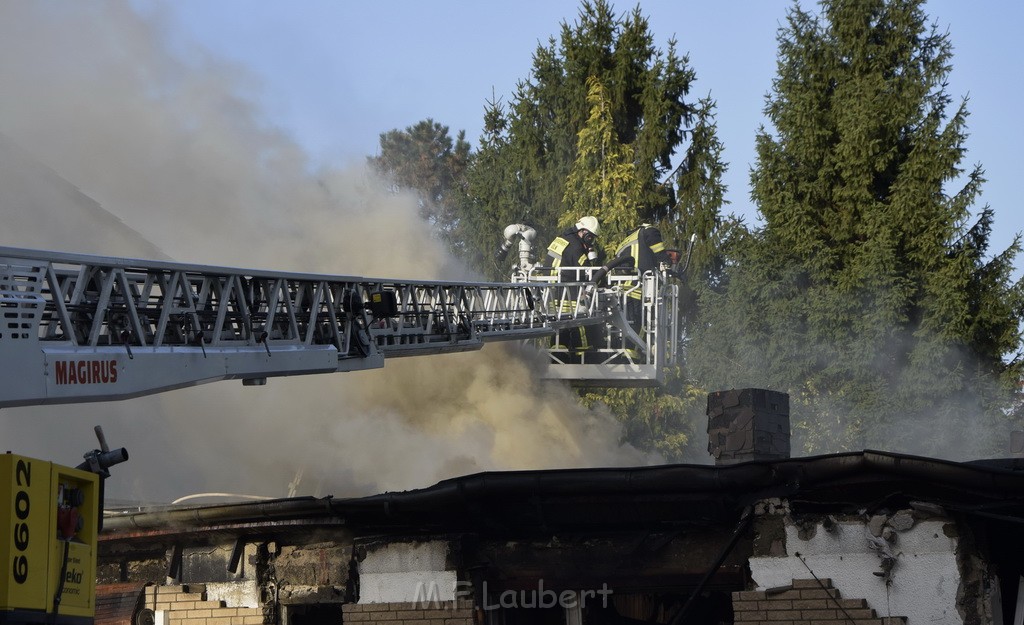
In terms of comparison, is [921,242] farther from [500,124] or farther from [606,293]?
[500,124]

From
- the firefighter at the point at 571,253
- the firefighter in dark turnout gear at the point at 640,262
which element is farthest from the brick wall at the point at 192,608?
the firefighter in dark turnout gear at the point at 640,262

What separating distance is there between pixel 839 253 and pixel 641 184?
20.8 feet

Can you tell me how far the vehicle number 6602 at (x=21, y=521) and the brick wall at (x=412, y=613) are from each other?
4250mm

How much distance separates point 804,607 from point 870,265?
57.1 feet

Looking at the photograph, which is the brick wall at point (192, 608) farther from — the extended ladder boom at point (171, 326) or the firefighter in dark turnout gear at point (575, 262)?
the firefighter in dark turnout gear at point (575, 262)

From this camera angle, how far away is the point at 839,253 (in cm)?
2652

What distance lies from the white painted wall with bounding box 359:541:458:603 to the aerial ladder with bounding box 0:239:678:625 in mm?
1486

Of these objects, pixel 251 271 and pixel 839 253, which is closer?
pixel 251 271

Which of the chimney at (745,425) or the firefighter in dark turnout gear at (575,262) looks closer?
the chimney at (745,425)

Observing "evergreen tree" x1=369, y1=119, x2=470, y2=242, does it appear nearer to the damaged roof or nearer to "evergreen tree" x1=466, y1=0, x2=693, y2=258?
"evergreen tree" x1=466, y1=0, x2=693, y2=258

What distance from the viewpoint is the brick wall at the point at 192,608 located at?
1053 centimetres

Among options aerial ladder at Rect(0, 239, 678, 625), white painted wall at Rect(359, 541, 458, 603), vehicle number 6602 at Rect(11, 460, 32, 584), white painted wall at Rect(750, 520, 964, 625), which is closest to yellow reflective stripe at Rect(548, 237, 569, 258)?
aerial ladder at Rect(0, 239, 678, 625)

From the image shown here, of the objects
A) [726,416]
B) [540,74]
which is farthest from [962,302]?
[726,416]

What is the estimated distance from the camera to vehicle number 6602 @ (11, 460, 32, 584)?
5.93 meters
